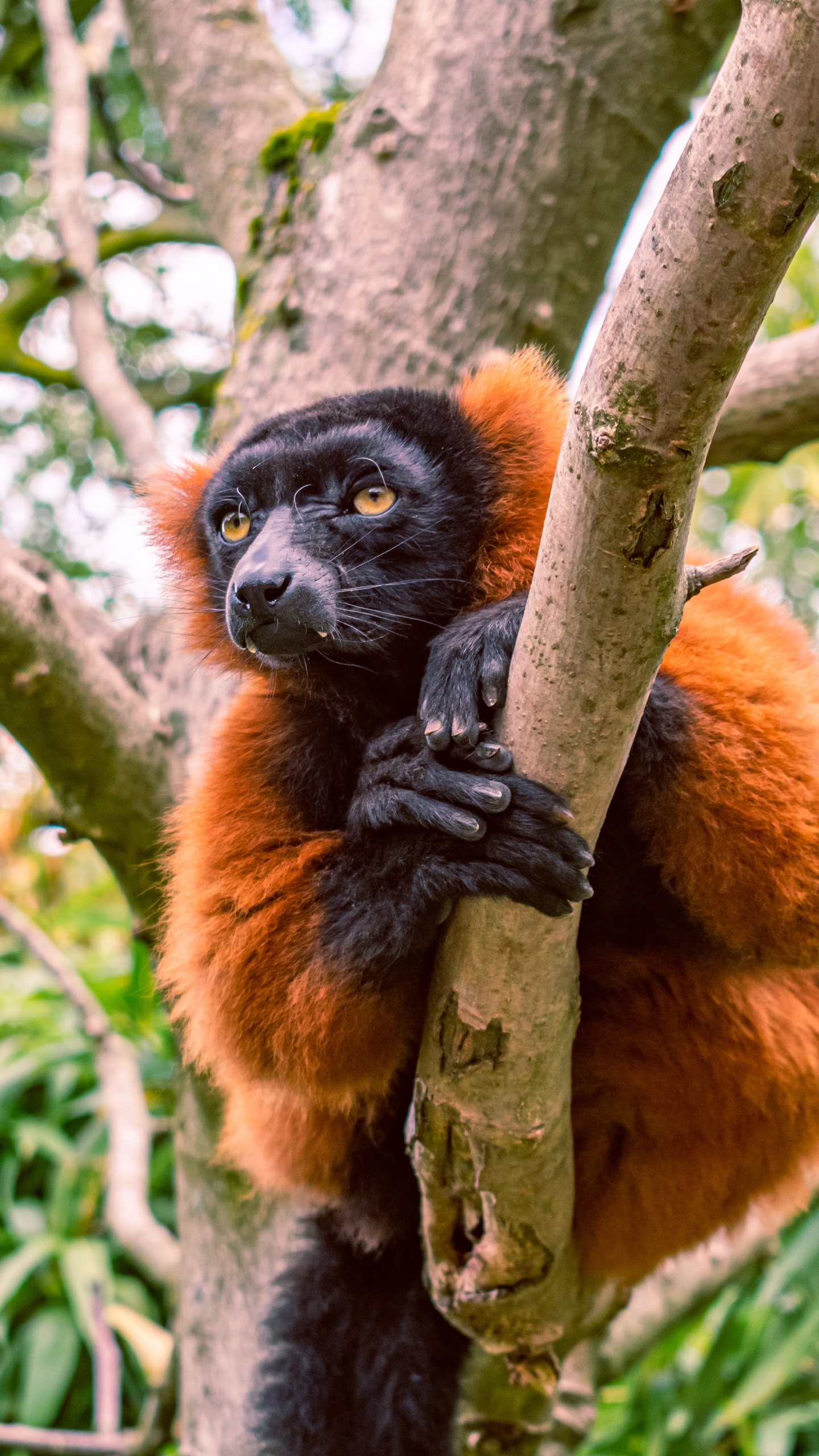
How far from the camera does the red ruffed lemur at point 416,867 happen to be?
1.58 metres

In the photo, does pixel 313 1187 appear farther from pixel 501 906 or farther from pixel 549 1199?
pixel 501 906

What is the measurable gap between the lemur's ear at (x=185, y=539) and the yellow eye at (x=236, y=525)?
0.23m

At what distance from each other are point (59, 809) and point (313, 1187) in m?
0.98

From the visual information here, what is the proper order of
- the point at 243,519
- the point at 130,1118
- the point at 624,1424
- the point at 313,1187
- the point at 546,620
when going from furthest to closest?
1. the point at 624,1424
2. the point at 130,1118
3. the point at 313,1187
4. the point at 243,519
5. the point at 546,620

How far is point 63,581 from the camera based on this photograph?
7.78 ft

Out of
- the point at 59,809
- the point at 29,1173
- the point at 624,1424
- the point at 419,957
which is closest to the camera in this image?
the point at 419,957

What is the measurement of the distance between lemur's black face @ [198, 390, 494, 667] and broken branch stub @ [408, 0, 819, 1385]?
1.82 feet

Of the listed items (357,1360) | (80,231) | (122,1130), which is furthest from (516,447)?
(122,1130)

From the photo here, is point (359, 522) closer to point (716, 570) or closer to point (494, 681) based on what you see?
point (494, 681)

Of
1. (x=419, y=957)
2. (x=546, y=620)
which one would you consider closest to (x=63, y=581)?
(x=419, y=957)

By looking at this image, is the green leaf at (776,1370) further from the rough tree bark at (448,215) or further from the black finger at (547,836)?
the black finger at (547,836)

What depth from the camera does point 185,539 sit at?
243 cm

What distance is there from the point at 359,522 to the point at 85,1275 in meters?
3.02

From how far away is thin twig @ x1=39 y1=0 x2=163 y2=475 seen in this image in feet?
11.3
